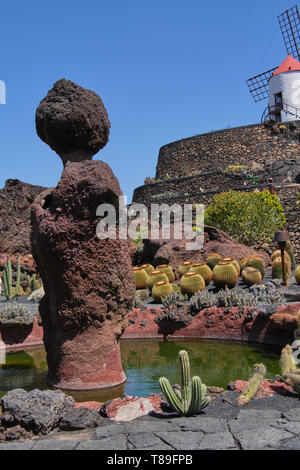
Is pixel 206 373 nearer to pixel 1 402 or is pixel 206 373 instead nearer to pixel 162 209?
pixel 1 402

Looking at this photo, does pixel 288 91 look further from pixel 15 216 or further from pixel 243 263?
pixel 243 263

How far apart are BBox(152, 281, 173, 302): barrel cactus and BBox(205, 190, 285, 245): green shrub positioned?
27.5 feet

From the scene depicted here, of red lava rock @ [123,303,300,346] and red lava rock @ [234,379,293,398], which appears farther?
red lava rock @ [123,303,300,346]

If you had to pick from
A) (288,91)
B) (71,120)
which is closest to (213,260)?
(71,120)

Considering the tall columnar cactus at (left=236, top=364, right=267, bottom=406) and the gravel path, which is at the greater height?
→ the tall columnar cactus at (left=236, top=364, right=267, bottom=406)

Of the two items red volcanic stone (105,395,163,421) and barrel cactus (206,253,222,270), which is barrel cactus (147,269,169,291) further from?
red volcanic stone (105,395,163,421)

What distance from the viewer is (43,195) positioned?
5504 millimetres

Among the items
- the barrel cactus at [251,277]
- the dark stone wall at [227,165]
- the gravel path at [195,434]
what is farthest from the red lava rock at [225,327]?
the dark stone wall at [227,165]

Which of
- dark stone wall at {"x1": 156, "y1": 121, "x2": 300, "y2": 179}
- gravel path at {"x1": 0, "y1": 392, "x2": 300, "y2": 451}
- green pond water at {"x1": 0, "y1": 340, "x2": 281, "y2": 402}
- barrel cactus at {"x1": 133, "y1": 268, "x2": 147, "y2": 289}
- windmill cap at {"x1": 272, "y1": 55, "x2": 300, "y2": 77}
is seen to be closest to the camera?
Answer: gravel path at {"x1": 0, "y1": 392, "x2": 300, "y2": 451}

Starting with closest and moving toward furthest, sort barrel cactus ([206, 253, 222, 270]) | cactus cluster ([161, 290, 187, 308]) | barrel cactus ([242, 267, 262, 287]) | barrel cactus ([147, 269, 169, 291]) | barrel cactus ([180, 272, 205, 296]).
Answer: cactus cluster ([161, 290, 187, 308]), barrel cactus ([180, 272, 205, 296]), barrel cactus ([242, 267, 262, 287]), barrel cactus ([147, 269, 169, 291]), barrel cactus ([206, 253, 222, 270])

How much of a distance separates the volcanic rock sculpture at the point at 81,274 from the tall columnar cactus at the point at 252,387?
5.57 feet

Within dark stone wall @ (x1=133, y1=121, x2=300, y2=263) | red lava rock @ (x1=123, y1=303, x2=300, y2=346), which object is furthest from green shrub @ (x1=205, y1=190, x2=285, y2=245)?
red lava rock @ (x1=123, y1=303, x2=300, y2=346)

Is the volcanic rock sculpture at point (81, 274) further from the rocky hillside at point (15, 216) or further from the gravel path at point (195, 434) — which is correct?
the rocky hillside at point (15, 216)

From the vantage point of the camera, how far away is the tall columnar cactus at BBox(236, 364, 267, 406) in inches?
158
